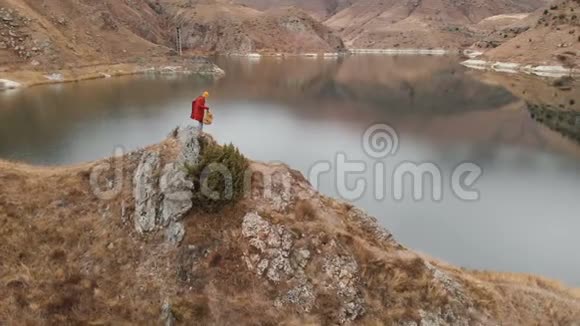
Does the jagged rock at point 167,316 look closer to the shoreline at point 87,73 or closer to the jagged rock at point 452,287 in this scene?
the jagged rock at point 452,287

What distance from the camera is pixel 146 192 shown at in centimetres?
1656

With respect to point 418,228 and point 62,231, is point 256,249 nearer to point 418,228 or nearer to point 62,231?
point 62,231

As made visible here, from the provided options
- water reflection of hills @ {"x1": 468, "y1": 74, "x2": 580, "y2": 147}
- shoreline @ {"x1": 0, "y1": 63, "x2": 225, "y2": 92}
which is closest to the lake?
water reflection of hills @ {"x1": 468, "y1": 74, "x2": 580, "y2": 147}

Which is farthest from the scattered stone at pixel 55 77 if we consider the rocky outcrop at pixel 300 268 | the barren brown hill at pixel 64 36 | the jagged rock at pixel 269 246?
the rocky outcrop at pixel 300 268

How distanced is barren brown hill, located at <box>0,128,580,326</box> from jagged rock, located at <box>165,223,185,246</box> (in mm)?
41

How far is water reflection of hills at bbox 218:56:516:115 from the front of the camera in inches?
3054

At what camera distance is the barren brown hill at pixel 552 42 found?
12075cm

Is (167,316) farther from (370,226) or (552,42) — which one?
(552,42)

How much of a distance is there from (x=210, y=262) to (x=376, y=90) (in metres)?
86.0

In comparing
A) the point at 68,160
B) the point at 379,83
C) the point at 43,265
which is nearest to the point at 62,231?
the point at 43,265

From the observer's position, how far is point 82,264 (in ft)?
49.5

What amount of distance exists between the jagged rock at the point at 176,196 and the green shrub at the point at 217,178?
273 millimetres

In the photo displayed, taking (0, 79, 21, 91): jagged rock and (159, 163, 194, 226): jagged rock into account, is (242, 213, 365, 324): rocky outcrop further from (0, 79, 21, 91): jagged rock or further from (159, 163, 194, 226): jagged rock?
(0, 79, 21, 91): jagged rock

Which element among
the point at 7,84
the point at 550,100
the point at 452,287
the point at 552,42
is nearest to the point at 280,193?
the point at 452,287
